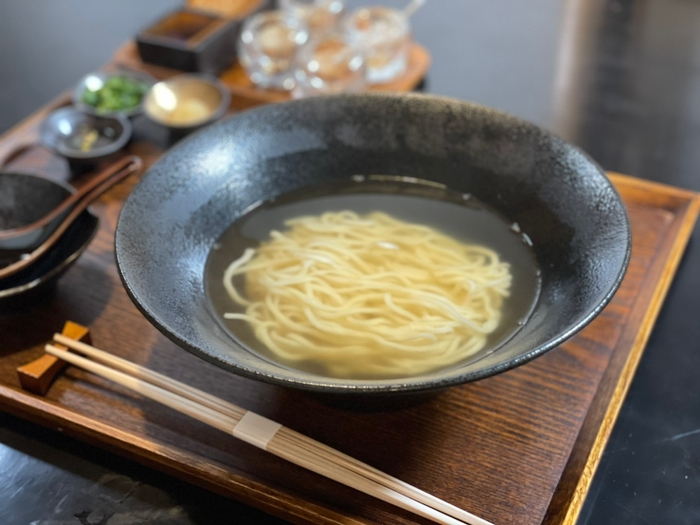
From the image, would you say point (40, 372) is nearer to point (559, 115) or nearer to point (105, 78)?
point (105, 78)

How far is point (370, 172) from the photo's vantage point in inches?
80.4

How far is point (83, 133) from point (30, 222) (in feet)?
2.04

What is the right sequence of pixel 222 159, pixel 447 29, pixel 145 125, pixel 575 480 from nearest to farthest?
pixel 575 480
pixel 222 159
pixel 145 125
pixel 447 29

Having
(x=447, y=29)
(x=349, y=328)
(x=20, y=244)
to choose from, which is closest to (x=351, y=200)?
(x=349, y=328)

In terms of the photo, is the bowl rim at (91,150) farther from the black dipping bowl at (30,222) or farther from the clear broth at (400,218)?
the clear broth at (400,218)

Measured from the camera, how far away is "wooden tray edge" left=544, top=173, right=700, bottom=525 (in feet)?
4.52

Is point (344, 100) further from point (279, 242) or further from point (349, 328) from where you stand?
point (349, 328)

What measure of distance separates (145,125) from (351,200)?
1.06 m

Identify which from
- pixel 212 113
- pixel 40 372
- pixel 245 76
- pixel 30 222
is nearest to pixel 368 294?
pixel 40 372

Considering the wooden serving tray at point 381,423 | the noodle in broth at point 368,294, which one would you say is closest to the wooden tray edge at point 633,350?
the wooden serving tray at point 381,423

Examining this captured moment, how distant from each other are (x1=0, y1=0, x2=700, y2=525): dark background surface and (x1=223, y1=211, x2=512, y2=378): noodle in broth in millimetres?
392

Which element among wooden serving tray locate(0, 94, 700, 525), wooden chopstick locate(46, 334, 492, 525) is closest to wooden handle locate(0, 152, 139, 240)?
wooden serving tray locate(0, 94, 700, 525)

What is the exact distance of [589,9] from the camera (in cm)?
358

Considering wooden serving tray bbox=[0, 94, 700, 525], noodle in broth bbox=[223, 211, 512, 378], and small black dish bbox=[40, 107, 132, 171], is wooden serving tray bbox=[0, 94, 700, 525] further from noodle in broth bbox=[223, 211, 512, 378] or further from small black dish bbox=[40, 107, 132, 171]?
small black dish bbox=[40, 107, 132, 171]
